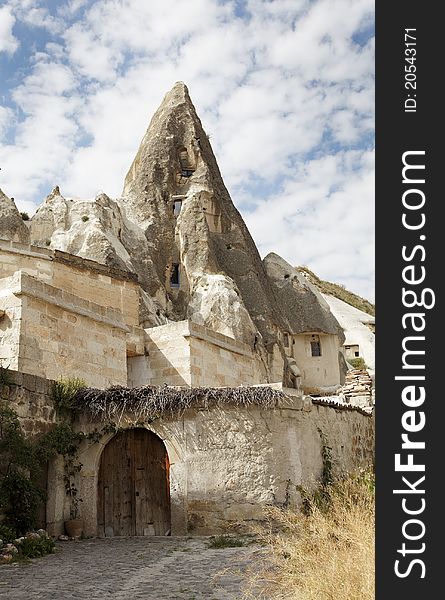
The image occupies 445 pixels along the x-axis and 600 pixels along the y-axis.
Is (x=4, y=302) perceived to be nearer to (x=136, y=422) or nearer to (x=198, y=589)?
(x=136, y=422)

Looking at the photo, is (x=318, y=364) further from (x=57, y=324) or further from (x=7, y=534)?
(x=7, y=534)

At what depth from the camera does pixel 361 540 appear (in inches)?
201

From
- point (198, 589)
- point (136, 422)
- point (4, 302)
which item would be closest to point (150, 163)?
point (4, 302)

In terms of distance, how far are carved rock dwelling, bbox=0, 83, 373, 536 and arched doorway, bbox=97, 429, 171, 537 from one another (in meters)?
0.02

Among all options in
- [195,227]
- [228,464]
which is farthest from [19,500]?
[195,227]

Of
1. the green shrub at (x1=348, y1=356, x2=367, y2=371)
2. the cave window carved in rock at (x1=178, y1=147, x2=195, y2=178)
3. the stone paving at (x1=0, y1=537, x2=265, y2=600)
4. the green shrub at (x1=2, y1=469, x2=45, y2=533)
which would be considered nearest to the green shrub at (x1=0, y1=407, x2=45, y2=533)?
the green shrub at (x1=2, y1=469, x2=45, y2=533)

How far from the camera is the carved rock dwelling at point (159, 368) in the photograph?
10164 mm

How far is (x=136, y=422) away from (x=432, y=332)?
26.2 ft

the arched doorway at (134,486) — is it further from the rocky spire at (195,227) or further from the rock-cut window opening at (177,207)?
the rock-cut window opening at (177,207)

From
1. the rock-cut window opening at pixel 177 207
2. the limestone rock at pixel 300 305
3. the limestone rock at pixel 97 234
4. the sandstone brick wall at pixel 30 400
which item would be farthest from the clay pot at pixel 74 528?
the rock-cut window opening at pixel 177 207

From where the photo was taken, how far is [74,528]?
10.4 metres

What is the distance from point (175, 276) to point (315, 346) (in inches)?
357

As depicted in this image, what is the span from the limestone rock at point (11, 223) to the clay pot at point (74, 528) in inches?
761

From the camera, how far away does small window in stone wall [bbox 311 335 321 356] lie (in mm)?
36656
